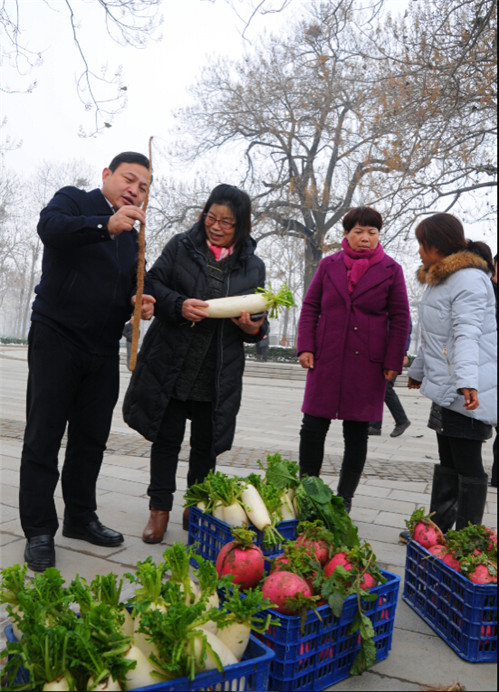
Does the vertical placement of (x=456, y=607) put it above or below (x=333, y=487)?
above

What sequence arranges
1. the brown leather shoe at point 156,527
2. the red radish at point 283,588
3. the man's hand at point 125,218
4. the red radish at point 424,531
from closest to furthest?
the red radish at point 283,588
the red radish at point 424,531
the man's hand at point 125,218
the brown leather shoe at point 156,527

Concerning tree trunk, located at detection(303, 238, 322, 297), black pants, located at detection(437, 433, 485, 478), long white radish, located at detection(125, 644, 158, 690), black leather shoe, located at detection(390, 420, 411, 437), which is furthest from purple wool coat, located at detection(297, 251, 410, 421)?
tree trunk, located at detection(303, 238, 322, 297)

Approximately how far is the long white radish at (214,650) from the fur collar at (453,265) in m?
2.35

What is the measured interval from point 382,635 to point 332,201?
26.2 metres

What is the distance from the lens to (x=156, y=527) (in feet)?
11.4

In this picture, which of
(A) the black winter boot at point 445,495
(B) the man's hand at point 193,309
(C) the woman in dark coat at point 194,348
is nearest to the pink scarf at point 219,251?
(C) the woman in dark coat at point 194,348

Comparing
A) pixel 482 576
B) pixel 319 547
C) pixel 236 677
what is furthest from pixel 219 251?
pixel 236 677

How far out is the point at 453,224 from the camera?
3479mm

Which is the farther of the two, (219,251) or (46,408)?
(219,251)

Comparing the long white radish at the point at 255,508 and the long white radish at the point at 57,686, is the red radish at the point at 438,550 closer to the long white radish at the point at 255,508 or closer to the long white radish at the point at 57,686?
the long white radish at the point at 255,508

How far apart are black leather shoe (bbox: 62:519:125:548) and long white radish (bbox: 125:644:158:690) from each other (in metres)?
1.82

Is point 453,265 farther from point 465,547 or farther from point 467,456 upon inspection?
point 465,547

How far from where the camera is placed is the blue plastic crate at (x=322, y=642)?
1.93 metres

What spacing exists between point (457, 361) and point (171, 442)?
65.2 inches
